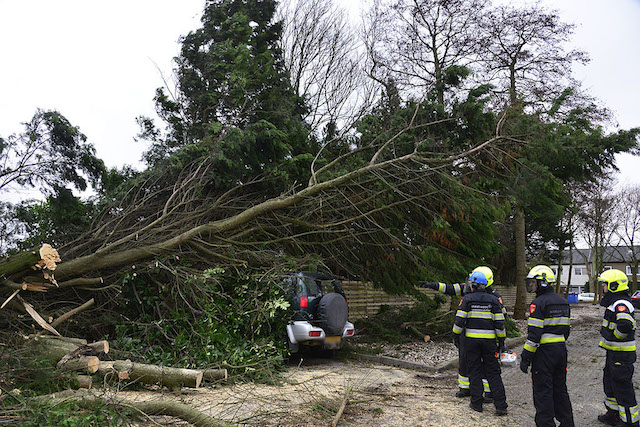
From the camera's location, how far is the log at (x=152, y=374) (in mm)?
5289

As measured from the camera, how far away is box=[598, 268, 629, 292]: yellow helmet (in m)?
5.11

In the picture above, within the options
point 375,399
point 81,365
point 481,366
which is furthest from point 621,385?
point 81,365

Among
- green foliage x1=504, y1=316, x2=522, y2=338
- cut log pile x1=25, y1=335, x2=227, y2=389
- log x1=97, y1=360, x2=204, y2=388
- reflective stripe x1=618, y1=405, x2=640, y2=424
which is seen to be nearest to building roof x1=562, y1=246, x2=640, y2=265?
green foliage x1=504, y1=316, x2=522, y2=338

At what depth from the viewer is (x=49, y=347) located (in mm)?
5406

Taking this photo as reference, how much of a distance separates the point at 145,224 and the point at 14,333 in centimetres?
282

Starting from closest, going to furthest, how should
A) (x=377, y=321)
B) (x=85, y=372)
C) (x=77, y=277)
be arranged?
(x=85, y=372) → (x=77, y=277) → (x=377, y=321)

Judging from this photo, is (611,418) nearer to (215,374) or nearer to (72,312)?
(215,374)

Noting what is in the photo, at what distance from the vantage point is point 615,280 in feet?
16.8

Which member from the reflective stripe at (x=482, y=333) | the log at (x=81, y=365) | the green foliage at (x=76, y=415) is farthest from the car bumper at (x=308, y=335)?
the green foliage at (x=76, y=415)

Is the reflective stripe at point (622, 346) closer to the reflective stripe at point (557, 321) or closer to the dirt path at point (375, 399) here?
the reflective stripe at point (557, 321)

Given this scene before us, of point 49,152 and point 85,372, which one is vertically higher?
point 49,152

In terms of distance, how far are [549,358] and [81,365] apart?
4.90 metres

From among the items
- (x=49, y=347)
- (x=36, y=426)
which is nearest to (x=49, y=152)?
(x=49, y=347)

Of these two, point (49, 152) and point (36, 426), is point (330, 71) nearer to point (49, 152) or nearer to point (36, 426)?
point (49, 152)
